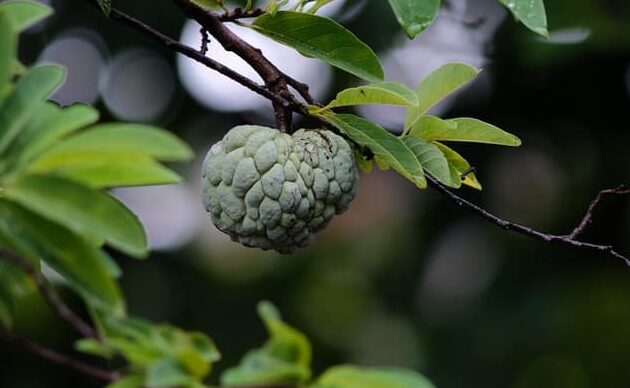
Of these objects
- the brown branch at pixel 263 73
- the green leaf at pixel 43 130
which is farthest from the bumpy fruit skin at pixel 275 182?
the green leaf at pixel 43 130

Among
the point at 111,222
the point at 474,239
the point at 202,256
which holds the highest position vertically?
the point at 111,222

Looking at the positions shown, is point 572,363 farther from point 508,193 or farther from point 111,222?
point 111,222

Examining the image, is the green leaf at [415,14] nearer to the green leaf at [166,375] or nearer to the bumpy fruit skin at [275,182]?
the bumpy fruit skin at [275,182]

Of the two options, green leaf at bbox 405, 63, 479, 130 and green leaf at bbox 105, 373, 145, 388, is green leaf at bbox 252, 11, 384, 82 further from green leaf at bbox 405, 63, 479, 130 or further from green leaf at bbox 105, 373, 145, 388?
green leaf at bbox 105, 373, 145, 388

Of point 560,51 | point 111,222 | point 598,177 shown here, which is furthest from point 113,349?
point 598,177

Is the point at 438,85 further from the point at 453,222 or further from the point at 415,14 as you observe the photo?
the point at 453,222

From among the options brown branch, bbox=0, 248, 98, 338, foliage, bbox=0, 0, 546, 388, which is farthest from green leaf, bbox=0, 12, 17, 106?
brown branch, bbox=0, 248, 98, 338
